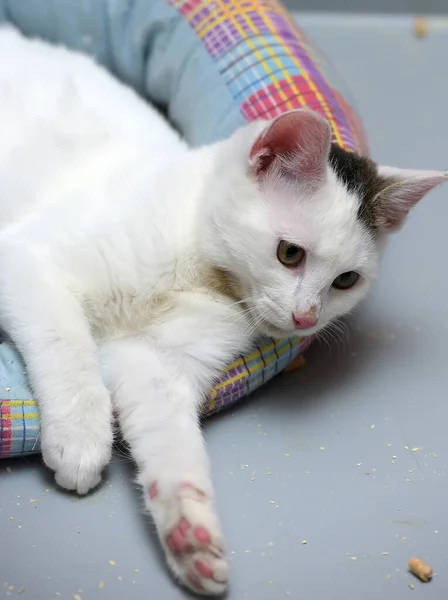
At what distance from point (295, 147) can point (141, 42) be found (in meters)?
1.10

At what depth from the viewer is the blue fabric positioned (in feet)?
6.85

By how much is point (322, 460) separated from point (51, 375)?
579mm

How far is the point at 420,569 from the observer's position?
1204 millimetres

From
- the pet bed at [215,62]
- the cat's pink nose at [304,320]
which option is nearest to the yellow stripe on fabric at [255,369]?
the pet bed at [215,62]

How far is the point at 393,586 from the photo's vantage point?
120 cm

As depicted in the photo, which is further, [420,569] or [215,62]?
[215,62]

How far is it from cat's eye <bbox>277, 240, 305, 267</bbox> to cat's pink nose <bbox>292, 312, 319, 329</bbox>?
10 centimetres

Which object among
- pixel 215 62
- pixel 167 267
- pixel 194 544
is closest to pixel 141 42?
pixel 215 62

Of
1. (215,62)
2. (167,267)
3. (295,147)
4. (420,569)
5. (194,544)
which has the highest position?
(295,147)

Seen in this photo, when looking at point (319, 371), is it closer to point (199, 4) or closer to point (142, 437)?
point (142, 437)

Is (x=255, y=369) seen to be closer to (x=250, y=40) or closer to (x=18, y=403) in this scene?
(x=18, y=403)

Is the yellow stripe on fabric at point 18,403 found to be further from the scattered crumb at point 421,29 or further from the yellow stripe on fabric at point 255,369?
the scattered crumb at point 421,29

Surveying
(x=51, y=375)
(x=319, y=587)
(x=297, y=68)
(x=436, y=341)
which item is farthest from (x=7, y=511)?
(x=297, y=68)

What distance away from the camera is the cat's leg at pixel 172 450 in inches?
44.3
